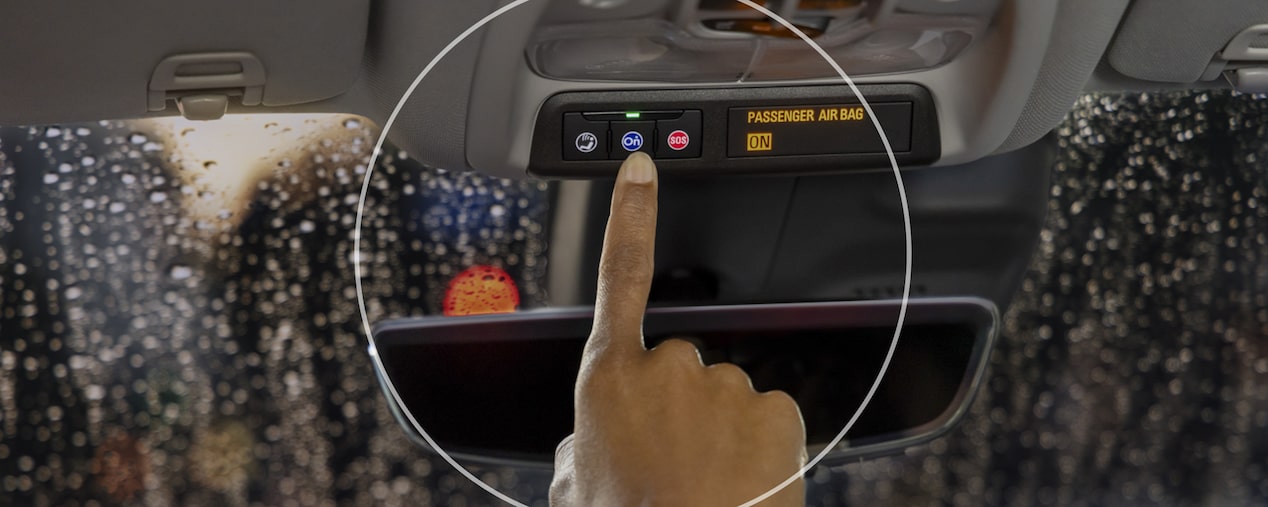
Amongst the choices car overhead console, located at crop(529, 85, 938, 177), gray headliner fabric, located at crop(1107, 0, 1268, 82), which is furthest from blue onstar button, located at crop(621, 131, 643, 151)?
gray headliner fabric, located at crop(1107, 0, 1268, 82)

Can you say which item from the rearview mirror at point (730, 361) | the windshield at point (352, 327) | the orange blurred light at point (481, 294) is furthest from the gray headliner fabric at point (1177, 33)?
the windshield at point (352, 327)

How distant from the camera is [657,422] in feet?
1.76

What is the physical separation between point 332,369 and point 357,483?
1.15 ft

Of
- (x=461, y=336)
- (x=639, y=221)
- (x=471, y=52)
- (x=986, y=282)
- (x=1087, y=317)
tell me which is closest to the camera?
(x=639, y=221)

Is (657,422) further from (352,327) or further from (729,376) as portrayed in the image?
(352,327)

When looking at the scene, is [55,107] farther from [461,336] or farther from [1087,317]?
[1087,317]

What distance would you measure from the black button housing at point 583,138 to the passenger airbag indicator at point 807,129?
0.31ft

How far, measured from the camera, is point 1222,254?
3160mm

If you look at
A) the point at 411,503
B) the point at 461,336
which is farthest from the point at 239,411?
the point at 461,336

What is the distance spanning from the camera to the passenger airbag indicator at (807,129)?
2.61ft

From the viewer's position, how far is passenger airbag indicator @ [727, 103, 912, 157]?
0.80 meters

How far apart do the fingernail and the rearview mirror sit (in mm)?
296

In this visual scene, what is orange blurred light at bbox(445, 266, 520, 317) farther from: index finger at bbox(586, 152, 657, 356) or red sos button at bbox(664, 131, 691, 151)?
index finger at bbox(586, 152, 657, 356)

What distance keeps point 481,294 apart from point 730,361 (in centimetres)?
28
